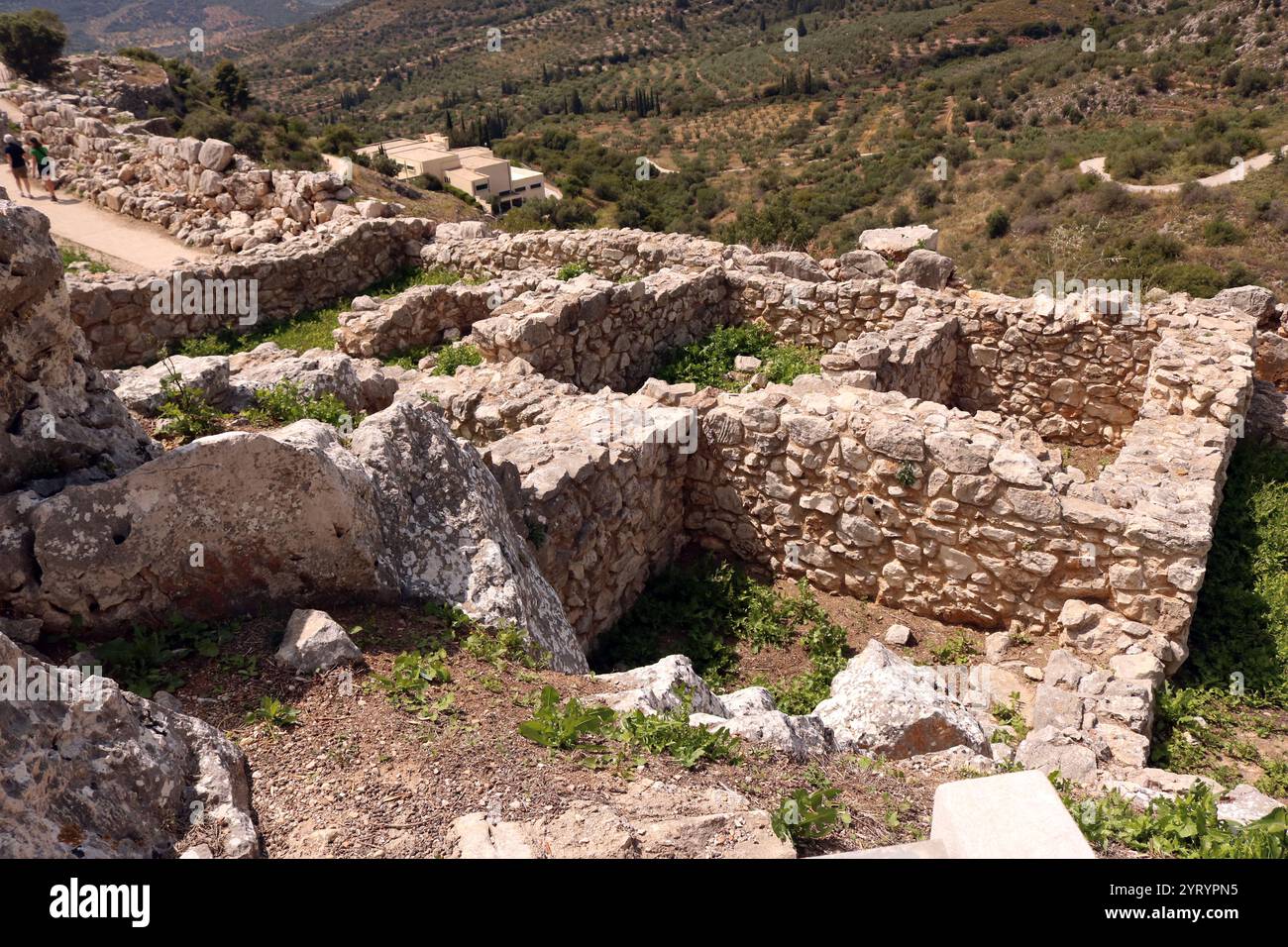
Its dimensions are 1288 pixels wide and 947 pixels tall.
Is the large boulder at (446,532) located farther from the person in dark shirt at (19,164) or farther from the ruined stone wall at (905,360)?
the person in dark shirt at (19,164)

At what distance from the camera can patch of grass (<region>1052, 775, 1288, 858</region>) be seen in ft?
10.7

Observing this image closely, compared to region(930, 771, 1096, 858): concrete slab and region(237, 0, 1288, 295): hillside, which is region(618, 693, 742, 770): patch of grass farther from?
region(237, 0, 1288, 295): hillside

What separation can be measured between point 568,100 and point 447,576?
60.3m

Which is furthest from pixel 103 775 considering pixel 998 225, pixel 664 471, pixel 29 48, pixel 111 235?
pixel 29 48

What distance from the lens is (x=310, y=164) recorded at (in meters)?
25.1

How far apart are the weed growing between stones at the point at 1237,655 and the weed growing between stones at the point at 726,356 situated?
4515 millimetres

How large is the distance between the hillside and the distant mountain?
2078 inches

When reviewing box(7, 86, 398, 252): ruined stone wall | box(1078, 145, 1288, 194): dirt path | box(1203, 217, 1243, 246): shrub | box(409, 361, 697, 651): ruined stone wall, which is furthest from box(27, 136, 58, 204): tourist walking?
box(1078, 145, 1288, 194): dirt path

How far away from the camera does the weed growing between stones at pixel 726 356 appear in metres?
10.7

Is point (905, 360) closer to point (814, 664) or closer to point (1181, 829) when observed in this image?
point (814, 664)

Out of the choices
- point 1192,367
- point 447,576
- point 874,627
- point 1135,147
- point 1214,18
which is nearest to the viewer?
point 447,576

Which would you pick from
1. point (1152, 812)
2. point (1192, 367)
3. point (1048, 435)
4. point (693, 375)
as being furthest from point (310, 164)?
point (1152, 812)

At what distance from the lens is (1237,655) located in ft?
22.2
